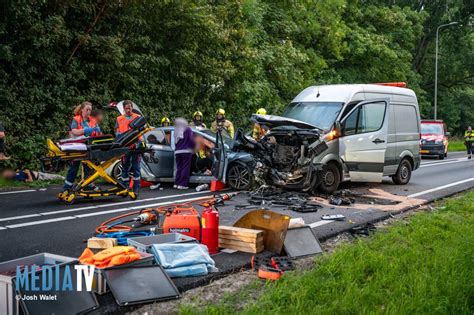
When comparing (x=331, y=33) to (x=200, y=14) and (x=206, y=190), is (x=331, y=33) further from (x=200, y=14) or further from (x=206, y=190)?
(x=206, y=190)

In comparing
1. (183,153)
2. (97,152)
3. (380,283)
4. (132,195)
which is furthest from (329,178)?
(380,283)

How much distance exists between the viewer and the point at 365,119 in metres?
11.4

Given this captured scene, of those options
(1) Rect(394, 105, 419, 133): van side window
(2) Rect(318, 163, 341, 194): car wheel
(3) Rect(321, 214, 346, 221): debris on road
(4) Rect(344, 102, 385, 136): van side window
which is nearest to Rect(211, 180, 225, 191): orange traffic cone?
(2) Rect(318, 163, 341, 194): car wheel

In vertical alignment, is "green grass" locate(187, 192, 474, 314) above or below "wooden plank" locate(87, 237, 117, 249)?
below

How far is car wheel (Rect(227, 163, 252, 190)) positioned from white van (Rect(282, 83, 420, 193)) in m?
1.60

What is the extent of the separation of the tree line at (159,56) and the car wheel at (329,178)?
24.4 ft

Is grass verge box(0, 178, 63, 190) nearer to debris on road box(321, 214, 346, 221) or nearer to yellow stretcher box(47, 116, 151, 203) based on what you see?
yellow stretcher box(47, 116, 151, 203)

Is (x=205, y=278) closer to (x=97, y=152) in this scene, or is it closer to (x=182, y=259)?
(x=182, y=259)

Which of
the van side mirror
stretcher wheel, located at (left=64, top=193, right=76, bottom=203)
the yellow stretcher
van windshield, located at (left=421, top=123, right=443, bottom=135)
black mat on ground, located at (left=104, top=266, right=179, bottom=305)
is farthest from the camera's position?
van windshield, located at (left=421, top=123, right=443, bottom=135)

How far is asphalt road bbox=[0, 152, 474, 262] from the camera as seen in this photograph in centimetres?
630

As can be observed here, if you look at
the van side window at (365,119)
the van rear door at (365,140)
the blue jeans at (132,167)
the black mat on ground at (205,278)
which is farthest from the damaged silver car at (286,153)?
the black mat on ground at (205,278)

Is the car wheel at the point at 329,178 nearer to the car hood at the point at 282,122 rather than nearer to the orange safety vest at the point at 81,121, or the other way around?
the car hood at the point at 282,122

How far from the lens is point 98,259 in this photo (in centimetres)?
444

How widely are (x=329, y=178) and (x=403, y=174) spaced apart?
10.4 feet
